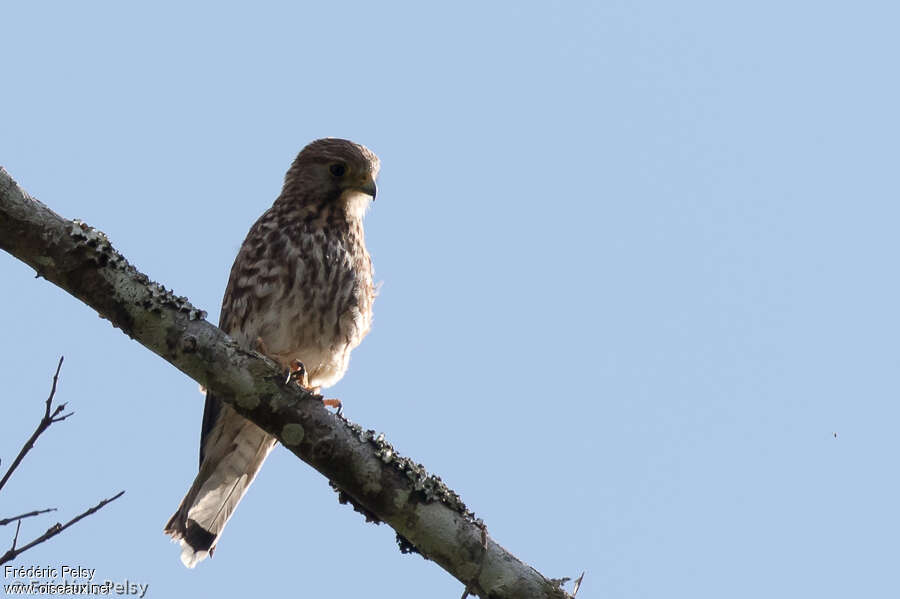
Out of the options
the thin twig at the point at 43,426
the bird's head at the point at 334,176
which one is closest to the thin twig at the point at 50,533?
the thin twig at the point at 43,426

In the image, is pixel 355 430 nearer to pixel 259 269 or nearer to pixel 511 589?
pixel 511 589

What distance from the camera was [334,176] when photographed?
551 cm

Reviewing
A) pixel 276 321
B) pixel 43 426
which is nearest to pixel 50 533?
pixel 43 426

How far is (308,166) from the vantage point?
561 cm

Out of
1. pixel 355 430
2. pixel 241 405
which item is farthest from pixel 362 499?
pixel 241 405

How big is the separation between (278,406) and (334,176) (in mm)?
2292

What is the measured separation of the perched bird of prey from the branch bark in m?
1.11

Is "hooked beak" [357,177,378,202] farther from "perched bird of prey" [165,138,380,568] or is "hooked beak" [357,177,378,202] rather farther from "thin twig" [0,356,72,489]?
"thin twig" [0,356,72,489]

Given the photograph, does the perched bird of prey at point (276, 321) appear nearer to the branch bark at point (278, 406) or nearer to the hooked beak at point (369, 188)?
the hooked beak at point (369, 188)

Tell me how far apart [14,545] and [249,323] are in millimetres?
1870

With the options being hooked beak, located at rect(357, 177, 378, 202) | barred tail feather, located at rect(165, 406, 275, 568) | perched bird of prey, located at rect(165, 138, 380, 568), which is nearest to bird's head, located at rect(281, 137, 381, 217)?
hooked beak, located at rect(357, 177, 378, 202)

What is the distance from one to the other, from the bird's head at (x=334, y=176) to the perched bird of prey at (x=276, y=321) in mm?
186

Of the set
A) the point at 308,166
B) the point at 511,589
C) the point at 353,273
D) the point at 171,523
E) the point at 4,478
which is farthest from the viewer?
the point at 308,166

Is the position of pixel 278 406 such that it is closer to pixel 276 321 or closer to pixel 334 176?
pixel 276 321
